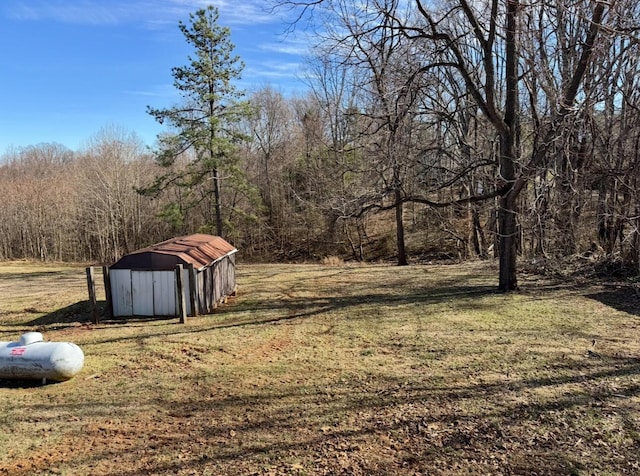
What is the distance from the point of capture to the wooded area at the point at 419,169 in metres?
8.41

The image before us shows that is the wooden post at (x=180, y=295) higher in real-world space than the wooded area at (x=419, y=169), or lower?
lower

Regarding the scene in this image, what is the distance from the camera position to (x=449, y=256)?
21859mm

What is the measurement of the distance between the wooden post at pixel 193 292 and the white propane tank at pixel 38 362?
3.52 metres

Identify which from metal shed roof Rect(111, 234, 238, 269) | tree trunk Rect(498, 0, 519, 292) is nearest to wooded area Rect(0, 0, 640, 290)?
tree trunk Rect(498, 0, 519, 292)

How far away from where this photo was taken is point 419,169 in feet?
38.3

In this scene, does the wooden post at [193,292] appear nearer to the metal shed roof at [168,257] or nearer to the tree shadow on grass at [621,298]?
the metal shed roof at [168,257]

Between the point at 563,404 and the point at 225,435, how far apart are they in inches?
136

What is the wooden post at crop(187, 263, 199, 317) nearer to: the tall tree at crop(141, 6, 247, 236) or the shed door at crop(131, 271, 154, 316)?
the shed door at crop(131, 271, 154, 316)

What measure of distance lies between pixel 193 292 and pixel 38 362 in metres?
3.86

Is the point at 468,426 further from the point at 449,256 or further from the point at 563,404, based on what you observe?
the point at 449,256

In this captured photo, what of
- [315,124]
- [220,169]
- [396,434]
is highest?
[315,124]

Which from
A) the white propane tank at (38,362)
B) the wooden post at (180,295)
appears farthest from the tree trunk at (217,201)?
the white propane tank at (38,362)

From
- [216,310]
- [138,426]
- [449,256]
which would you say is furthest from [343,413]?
[449,256]

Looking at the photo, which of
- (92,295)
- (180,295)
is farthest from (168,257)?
(92,295)
